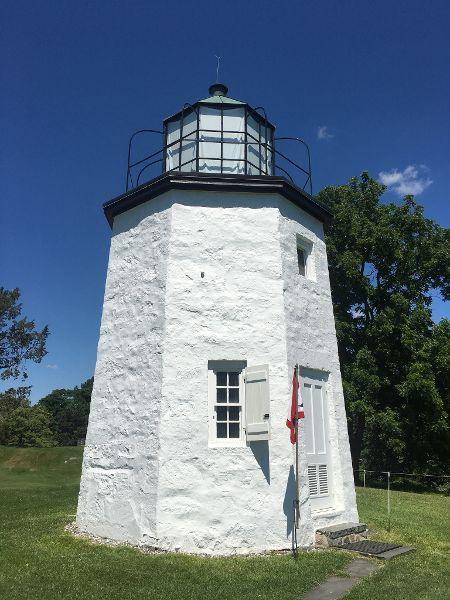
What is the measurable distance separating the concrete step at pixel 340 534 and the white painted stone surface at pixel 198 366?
19 centimetres

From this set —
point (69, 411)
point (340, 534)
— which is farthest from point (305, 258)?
point (69, 411)

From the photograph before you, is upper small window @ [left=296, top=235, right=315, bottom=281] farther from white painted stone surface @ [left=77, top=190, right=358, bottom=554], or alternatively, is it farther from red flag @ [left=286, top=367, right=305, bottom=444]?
red flag @ [left=286, top=367, right=305, bottom=444]

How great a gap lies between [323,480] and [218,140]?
7.56m

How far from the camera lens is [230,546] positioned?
8.09 m

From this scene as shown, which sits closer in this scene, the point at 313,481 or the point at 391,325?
the point at 313,481

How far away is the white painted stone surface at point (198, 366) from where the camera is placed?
27.0ft

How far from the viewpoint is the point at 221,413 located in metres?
8.84

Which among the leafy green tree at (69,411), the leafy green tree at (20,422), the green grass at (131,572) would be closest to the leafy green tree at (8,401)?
the leafy green tree at (20,422)

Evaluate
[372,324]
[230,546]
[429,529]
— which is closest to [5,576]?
[230,546]

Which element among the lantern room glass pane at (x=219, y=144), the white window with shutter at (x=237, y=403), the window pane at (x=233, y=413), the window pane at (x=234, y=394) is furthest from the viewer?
the lantern room glass pane at (x=219, y=144)

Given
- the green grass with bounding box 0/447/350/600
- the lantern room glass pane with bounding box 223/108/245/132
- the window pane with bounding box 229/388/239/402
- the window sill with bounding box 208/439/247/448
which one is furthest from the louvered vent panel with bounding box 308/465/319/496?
the lantern room glass pane with bounding box 223/108/245/132

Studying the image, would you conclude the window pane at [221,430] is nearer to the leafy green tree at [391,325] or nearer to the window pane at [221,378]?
the window pane at [221,378]

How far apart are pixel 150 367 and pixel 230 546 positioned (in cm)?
336

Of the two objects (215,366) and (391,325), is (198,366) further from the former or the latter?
(391,325)
